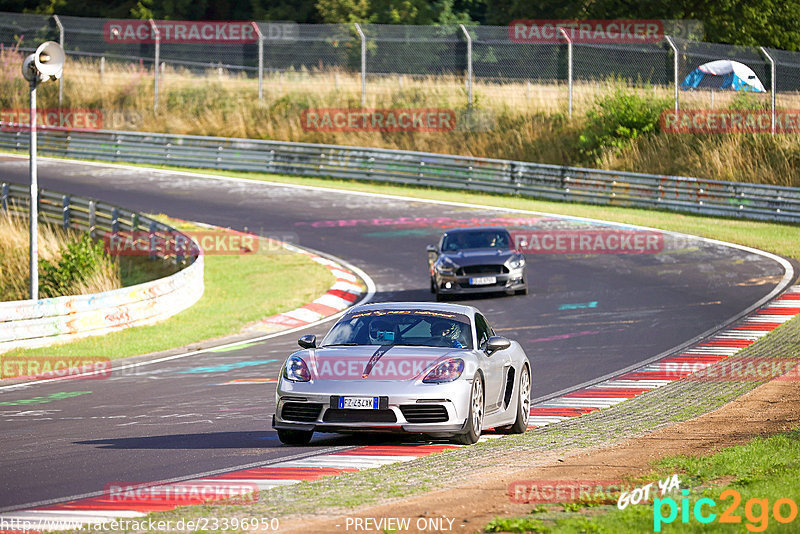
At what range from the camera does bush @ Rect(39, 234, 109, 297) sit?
75.6 ft

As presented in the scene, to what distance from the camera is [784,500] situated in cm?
677

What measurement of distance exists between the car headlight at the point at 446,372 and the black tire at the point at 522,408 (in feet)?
4.66

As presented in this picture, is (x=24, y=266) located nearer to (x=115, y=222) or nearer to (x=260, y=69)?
(x=115, y=222)

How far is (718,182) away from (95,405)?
23.4 metres

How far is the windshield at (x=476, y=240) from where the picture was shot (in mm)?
23188

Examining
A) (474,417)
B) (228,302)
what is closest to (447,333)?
(474,417)

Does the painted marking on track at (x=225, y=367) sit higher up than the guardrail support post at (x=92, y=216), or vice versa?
the painted marking on track at (x=225, y=367)

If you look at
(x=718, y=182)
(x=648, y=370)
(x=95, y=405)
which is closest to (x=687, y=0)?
(x=718, y=182)

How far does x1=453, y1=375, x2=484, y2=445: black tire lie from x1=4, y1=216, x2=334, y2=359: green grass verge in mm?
8648

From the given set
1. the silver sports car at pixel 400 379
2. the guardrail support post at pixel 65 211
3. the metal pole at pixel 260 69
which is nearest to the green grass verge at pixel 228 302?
the guardrail support post at pixel 65 211

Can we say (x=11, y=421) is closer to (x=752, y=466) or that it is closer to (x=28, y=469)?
(x=28, y=469)

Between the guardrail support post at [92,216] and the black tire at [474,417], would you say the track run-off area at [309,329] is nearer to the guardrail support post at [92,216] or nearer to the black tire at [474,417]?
the black tire at [474,417]

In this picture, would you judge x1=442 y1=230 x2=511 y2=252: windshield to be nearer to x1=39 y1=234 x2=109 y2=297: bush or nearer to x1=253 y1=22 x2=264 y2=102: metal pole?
x1=39 y1=234 x2=109 y2=297: bush

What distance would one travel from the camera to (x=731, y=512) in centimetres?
655
